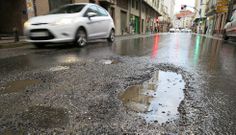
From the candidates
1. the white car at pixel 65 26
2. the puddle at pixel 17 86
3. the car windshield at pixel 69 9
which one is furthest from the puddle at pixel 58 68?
the car windshield at pixel 69 9

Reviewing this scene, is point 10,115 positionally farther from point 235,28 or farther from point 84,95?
point 235,28

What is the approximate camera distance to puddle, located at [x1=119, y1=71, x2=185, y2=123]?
181cm

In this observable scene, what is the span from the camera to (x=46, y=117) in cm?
173

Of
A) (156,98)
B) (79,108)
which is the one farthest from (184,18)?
(79,108)

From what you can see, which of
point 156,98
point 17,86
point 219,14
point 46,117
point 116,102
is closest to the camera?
point 46,117

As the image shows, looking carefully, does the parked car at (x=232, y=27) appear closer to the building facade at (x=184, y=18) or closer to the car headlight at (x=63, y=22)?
the car headlight at (x=63, y=22)

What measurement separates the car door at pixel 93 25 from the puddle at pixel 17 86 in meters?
4.76

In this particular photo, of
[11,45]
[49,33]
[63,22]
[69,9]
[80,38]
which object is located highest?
[69,9]

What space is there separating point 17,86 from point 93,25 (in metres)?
5.42

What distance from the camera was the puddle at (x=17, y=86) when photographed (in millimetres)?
2422

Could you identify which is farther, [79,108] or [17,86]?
[17,86]

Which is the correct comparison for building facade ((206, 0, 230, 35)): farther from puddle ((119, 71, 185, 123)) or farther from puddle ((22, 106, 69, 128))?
puddle ((22, 106, 69, 128))

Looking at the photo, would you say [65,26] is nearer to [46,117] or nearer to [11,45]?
[11,45]

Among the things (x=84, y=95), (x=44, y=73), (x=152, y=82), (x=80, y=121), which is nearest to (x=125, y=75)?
(x=152, y=82)
